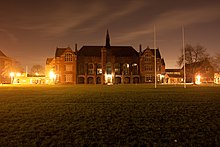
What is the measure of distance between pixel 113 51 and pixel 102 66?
10.2 metres

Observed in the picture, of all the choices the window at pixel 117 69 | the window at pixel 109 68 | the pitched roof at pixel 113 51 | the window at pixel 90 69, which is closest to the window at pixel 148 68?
the pitched roof at pixel 113 51

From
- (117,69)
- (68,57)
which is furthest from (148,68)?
(68,57)

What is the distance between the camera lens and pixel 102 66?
8888 centimetres

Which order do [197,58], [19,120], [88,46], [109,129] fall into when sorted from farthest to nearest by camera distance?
[88,46], [197,58], [19,120], [109,129]

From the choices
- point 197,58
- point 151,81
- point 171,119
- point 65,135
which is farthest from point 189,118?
point 151,81

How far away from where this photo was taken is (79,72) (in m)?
88.8

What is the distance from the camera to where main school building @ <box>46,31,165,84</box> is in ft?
286

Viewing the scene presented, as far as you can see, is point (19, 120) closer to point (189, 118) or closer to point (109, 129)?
point (109, 129)

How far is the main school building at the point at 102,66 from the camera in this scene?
286 ft

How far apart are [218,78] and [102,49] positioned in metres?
44.9

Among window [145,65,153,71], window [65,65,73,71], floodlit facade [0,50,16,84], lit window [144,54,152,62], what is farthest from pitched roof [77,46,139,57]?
floodlit facade [0,50,16,84]

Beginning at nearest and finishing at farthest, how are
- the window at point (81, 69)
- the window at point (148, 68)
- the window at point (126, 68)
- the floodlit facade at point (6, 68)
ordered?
the window at point (81, 69) < the window at point (148, 68) < the window at point (126, 68) < the floodlit facade at point (6, 68)

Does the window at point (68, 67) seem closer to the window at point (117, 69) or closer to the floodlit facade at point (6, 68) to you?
the window at point (117, 69)

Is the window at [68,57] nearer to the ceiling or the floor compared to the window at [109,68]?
nearer to the ceiling
